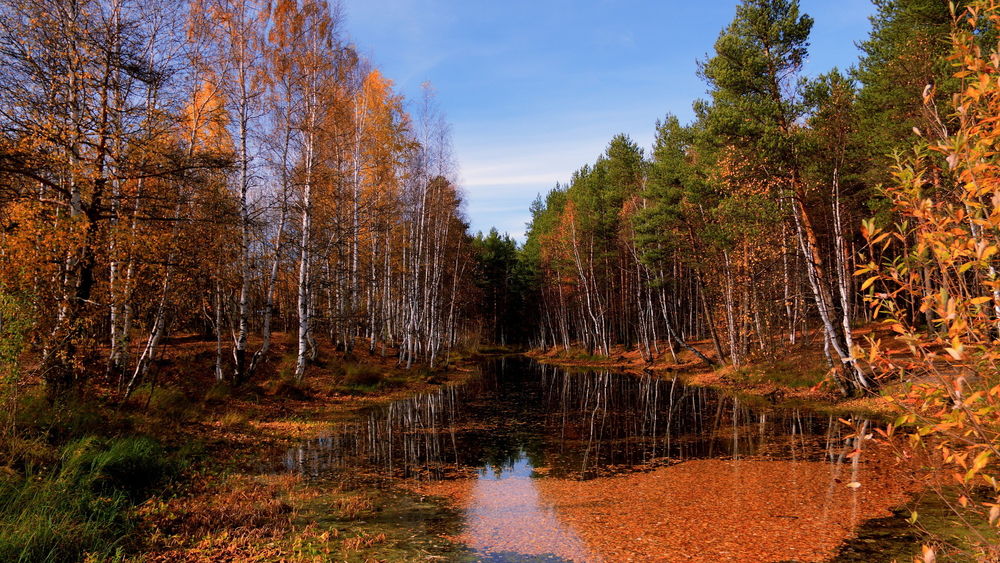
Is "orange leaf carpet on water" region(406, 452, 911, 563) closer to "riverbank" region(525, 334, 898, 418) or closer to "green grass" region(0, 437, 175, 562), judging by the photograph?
"riverbank" region(525, 334, 898, 418)

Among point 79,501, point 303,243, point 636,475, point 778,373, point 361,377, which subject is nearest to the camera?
point 79,501

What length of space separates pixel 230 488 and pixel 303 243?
12058mm

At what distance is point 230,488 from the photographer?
8305mm

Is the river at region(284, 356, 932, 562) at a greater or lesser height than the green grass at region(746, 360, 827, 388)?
lesser

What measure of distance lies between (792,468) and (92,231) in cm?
1491

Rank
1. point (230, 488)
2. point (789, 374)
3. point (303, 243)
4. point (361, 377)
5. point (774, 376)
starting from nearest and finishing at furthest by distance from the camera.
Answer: point (230, 488) < point (303, 243) < point (789, 374) < point (774, 376) < point (361, 377)

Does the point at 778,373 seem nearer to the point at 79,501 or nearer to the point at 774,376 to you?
the point at 774,376

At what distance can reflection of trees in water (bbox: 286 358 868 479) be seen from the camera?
10906 mm

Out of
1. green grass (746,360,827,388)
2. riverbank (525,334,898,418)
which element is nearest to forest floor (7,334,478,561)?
riverbank (525,334,898,418)

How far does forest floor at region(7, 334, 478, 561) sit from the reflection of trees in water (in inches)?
48.3

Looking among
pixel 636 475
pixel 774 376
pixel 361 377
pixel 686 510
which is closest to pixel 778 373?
pixel 774 376

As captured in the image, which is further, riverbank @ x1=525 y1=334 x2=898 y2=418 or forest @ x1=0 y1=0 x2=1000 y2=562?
riverbank @ x1=525 y1=334 x2=898 y2=418

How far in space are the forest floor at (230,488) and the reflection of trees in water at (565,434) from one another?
123 centimetres

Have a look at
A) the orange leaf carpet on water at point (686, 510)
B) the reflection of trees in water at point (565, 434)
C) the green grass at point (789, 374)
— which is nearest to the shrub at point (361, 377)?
the reflection of trees in water at point (565, 434)
